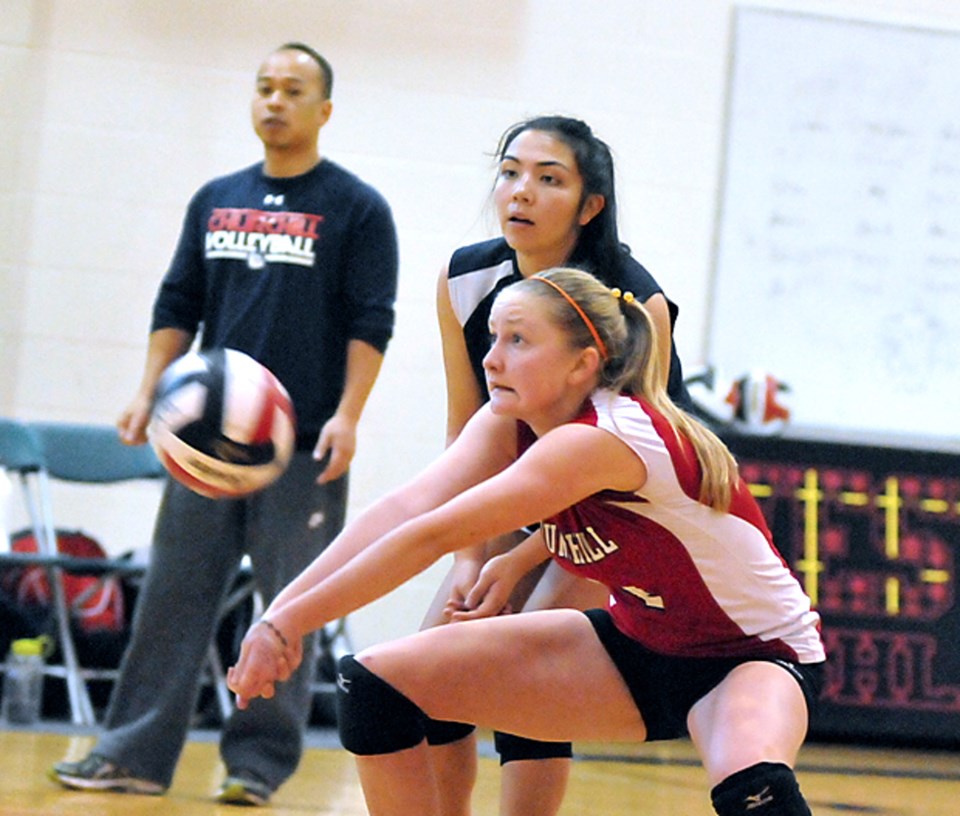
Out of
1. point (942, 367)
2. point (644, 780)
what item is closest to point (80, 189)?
point (644, 780)

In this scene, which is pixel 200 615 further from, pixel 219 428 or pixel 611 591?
pixel 611 591

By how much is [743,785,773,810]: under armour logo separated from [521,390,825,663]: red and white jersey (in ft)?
1.09

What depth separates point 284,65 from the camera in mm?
4043

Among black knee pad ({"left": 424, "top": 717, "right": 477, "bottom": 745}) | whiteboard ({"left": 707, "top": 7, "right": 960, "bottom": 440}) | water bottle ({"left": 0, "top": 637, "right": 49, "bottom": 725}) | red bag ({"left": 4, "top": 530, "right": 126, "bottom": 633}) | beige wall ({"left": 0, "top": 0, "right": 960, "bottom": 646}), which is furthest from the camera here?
whiteboard ({"left": 707, "top": 7, "right": 960, "bottom": 440})

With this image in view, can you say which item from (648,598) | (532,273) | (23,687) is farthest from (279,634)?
(23,687)

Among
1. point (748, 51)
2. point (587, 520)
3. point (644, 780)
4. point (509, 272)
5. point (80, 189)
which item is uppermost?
point (748, 51)

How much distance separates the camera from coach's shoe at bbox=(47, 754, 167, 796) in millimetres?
3781

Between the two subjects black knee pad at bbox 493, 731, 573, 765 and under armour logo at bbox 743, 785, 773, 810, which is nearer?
under armour logo at bbox 743, 785, 773, 810

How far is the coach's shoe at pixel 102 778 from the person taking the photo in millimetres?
3781

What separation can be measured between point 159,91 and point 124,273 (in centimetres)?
74

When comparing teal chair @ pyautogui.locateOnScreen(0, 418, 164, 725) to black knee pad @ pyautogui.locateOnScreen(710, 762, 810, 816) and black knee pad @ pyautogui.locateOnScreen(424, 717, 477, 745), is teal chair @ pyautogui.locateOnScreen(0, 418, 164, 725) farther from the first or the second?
black knee pad @ pyautogui.locateOnScreen(710, 762, 810, 816)

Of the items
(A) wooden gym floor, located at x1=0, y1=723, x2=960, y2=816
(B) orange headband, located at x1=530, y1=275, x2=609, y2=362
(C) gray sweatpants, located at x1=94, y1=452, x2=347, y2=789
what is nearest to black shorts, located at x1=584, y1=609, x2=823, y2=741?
(B) orange headband, located at x1=530, y1=275, x2=609, y2=362

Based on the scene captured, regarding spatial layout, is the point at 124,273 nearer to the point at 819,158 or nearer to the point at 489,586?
the point at 819,158

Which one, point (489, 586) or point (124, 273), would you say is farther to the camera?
point (124, 273)
